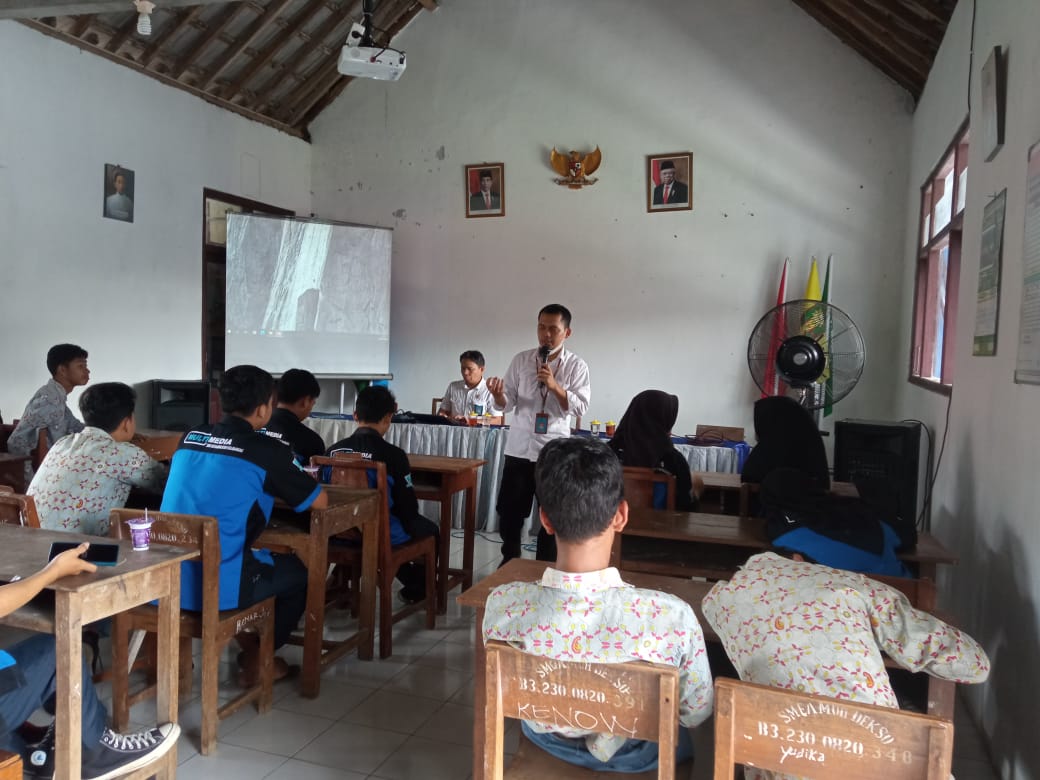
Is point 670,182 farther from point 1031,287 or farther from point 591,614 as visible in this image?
point 591,614

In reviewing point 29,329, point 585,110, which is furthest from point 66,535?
point 585,110

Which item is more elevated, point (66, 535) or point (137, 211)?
point (137, 211)

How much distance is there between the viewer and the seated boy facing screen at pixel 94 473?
8.05ft

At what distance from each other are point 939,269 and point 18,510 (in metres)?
4.78

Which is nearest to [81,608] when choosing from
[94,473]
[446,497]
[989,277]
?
[94,473]

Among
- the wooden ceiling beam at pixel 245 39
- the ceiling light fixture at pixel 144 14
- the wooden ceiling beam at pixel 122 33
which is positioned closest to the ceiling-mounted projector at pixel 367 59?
the ceiling light fixture at pixel 144 14

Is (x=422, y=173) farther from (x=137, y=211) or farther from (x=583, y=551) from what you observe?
(x=583, y=551)

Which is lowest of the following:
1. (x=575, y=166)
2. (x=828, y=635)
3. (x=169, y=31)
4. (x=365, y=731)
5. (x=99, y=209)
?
(x=365, y=731)

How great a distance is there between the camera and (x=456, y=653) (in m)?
3.02

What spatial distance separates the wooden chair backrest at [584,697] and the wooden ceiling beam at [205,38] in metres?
5.79

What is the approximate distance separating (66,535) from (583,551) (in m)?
1.40

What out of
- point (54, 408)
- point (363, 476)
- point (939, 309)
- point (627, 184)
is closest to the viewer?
point (363, 476)

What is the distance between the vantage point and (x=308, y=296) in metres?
6.60

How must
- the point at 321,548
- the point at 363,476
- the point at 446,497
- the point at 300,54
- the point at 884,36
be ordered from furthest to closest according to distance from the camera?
the point at 300,54
the point at 884,36
the point at 446,497
the point at 363,476
the point at 321,548
